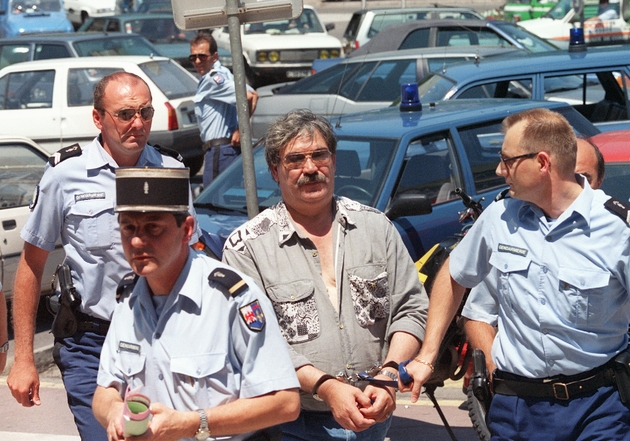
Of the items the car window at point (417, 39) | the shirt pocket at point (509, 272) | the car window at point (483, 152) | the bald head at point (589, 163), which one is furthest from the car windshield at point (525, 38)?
the shirt pocket at point (509, 272)

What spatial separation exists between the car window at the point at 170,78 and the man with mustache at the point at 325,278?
33.3 feet

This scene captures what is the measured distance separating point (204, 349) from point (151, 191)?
1.50 ft

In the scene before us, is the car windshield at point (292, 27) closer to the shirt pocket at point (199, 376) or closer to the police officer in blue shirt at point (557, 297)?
the police officer in blue shirt at point (557, 297)

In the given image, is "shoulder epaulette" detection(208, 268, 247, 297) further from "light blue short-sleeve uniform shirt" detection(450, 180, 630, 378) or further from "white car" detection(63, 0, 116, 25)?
"white car" detection(63, 0, 116, 25)

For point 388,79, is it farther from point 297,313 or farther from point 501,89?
point 297,313

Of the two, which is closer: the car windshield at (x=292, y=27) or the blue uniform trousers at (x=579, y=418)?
the blue uniform trousers at (x=579, y=418)

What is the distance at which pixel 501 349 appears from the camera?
148 inches

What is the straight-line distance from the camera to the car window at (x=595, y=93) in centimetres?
1023

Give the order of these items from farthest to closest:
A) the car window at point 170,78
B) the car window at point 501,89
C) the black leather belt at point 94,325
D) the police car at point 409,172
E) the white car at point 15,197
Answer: the car window at point 170,78, the car window at point 501,89, the white car at point 15,197, the police car at point 409,172, the black leather belt at point 94,325

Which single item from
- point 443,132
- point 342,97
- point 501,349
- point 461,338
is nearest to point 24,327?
point 501,349

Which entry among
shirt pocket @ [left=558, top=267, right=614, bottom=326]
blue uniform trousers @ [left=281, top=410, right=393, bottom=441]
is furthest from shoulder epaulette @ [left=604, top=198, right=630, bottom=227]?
blue uniform trousers @ [left=281, top=410, right=393, bottom=441]

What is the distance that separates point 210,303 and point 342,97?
9.78m

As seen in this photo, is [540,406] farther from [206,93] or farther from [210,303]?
[206,93]

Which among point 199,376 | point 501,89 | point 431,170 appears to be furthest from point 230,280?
point 501,89
